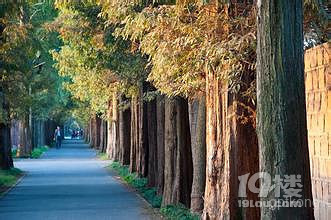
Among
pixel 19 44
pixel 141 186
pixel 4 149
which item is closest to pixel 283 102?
pixel 19 44

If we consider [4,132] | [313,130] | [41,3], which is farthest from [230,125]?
[4,132]

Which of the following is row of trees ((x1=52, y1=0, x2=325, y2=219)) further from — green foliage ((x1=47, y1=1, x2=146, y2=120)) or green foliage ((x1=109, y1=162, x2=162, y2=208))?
green foliage ((x1=109, y1=162, x2=162, y2=208))

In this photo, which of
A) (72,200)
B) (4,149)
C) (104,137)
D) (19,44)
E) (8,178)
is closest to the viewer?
(72,200)

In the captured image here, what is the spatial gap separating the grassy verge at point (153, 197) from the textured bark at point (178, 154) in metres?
0.42

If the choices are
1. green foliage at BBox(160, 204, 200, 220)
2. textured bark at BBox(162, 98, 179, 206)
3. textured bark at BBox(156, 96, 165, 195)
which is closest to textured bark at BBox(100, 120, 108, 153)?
textured bark at BBox(156, 96, 165, 195)

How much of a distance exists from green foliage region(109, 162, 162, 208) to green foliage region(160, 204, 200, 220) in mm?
1493

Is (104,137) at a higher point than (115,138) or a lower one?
higher

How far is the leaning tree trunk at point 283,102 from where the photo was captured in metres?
7.18

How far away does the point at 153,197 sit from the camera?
63.5ft

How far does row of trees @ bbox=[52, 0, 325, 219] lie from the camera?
23.7 feet

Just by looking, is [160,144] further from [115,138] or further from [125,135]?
[115,138]

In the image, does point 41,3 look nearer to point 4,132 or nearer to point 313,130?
point 4,132

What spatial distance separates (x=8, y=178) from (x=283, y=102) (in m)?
20.8

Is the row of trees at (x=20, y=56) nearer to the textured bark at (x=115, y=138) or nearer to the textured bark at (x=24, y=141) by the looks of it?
the textured bark at (x=115, y=138)
